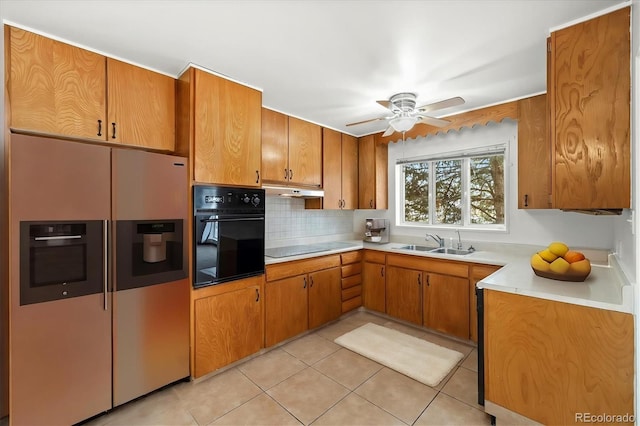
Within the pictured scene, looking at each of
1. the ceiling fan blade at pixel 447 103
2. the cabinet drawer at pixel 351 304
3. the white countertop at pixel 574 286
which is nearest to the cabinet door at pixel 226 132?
the white countertop at pixel 574 286

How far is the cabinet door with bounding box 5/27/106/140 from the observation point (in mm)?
1682

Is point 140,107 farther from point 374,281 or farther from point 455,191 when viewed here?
point 455,191

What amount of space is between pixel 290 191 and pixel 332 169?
2.91 feet

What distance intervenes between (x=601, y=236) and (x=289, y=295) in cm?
293

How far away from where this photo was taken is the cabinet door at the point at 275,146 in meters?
3.04

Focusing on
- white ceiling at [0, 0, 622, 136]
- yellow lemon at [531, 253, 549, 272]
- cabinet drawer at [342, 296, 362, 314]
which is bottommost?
cabinet drawer at [342, 296, 362, 314]

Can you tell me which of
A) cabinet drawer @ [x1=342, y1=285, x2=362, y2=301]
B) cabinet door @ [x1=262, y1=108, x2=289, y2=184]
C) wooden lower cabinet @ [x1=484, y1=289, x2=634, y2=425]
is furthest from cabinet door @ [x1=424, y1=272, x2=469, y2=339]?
cabinet door @ [x1=262, y1=108, x2=289, y2=184]

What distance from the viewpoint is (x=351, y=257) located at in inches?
143

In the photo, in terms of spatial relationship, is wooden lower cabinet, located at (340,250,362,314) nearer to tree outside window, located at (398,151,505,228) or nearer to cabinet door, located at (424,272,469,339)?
cabinet door, located at (424,272,469,339)

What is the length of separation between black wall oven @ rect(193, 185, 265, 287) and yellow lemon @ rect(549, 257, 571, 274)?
7.18 ft

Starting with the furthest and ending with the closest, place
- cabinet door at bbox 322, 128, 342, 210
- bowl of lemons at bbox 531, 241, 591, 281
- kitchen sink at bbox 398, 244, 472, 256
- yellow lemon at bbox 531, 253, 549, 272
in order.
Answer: cabinet door at bbox 322, 128, 342, 210 → kitchen sink at bbox 398, 244, 472, 256 → yellow lemon at bbox 531, 253, 549, 272 → bowl of lemons at bbox 531, 241, 591, 281

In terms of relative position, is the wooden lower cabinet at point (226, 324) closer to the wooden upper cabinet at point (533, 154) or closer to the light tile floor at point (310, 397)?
the light tile floor at point (310, 397)

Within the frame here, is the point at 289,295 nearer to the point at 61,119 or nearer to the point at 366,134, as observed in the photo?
the point at 61,119

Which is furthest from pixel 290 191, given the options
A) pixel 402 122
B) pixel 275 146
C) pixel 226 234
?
pixel 402 122
